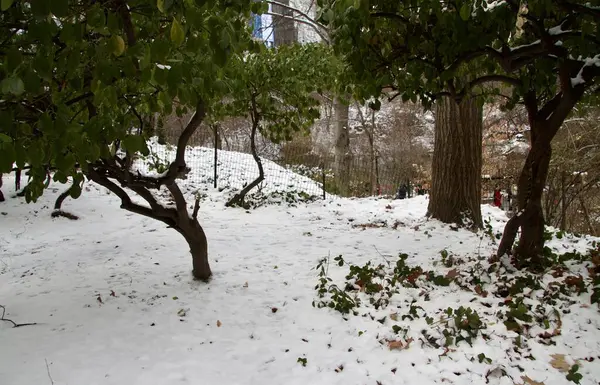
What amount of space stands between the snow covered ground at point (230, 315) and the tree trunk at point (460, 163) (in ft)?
1.49

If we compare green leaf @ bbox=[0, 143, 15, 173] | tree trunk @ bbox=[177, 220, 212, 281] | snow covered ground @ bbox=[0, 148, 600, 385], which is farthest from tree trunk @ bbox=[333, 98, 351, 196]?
green leaf @ bbox=[0, 143, 15, 173]

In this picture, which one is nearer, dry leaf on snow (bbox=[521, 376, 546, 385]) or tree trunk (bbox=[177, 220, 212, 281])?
dry leaf on snow (bbox=[521, 376, 546, 385])

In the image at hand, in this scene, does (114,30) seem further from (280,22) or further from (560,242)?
(280,22)

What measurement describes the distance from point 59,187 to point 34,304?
5397 millimetres

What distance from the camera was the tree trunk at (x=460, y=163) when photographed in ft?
20.1

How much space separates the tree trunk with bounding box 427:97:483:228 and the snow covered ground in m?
0.45

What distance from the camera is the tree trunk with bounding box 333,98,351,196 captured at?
12250mm

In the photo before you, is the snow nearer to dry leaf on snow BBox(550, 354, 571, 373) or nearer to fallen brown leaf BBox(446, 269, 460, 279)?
fallen brown leaf BBox(446, 269, 460, 279)

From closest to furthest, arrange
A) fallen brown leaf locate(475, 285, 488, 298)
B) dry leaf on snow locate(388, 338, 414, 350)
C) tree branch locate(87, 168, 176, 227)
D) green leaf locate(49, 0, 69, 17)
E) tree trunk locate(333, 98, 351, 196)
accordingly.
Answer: green leaf locate(49, 0, 69, 17) < dry leaf on snow locate(388, 338, 414, 350) < tree branch locate(87, 168, 176, 227) < fallen brown leaf locate(475, 285, 488, 298) < tree trunk locate(333, 98, 351, 196)

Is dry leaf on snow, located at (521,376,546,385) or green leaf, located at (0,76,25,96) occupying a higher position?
green leaf, located at (0,76,25,96)

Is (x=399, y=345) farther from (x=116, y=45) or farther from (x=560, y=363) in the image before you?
(x=116, y=45)

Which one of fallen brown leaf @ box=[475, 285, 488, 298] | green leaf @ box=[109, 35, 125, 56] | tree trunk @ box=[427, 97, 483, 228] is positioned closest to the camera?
green leaf @ box=[109, 35, 125, 56]

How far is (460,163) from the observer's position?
6.12 m

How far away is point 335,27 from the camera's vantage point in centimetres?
330
